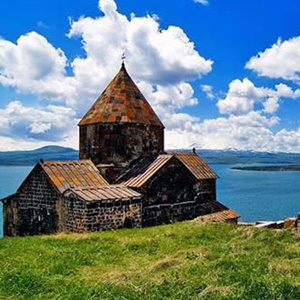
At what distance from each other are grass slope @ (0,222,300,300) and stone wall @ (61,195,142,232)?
117 cm

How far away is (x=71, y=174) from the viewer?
1598cm

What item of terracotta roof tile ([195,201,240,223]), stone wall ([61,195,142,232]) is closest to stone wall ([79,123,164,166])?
stone wall ([61,195,142,232])

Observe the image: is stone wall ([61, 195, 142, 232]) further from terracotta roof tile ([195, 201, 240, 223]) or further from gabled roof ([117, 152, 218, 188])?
terracotta roof tile ([195, 201, 240, 223])

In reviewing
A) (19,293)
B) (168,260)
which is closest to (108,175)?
(168,260)

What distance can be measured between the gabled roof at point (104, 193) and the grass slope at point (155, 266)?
1615 millimetres

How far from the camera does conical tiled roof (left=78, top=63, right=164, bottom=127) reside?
1780cm

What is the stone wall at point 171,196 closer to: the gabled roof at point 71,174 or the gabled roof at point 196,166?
the gabled roof at point 196,166

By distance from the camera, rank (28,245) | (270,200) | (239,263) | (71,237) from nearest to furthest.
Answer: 1. (239,263)
2. (28,245)
3. (71,237)
4. (270,200)

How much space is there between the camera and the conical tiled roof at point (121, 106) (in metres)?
17.8

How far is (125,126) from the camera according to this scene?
1759cm

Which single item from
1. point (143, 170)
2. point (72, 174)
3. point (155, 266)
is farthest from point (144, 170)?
point (155, 266)

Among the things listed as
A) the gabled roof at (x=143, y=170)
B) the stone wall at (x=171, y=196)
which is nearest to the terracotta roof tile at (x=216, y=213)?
the stone wall at (x=171, y=196)

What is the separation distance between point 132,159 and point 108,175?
120cm

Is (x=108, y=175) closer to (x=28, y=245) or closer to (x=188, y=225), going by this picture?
(x=188, y=225)
